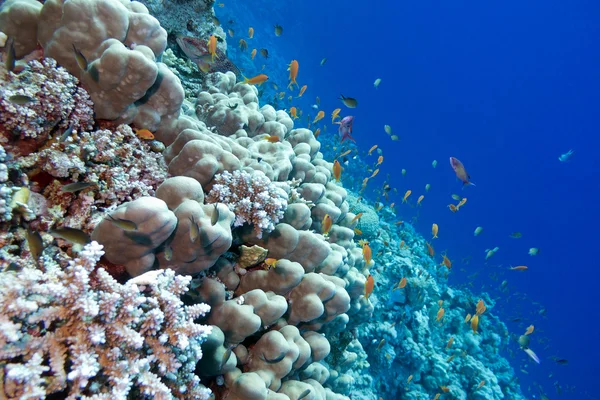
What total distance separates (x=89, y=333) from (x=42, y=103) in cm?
184

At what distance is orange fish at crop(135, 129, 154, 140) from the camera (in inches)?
117

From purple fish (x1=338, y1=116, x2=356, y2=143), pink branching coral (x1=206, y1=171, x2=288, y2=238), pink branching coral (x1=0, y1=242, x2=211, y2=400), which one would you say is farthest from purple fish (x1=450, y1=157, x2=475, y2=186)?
pink branching coral (x1=0, y1=242, x2=211, y2=400)

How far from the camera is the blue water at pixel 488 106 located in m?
80.6

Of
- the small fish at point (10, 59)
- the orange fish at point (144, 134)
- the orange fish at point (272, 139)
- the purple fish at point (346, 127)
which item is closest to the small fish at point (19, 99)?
the small fish at point (10, 59)

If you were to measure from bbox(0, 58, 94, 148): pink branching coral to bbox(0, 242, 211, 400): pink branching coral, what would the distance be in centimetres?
107

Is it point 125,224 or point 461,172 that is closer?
point 125,224

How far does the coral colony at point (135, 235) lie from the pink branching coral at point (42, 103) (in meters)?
0.01

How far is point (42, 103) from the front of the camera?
8.13ft

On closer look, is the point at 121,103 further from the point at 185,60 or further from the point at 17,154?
the point at 185,60

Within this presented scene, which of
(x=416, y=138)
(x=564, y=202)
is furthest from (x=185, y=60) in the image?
(x=564, y=202)

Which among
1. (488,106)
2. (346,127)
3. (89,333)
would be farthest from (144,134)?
(488,106)

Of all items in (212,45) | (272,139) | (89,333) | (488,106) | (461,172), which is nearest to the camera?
(89,333)

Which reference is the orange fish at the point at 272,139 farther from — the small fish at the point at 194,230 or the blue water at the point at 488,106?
the blue water at the point at 488,106

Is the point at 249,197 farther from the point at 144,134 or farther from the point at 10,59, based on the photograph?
the point at 10,59
